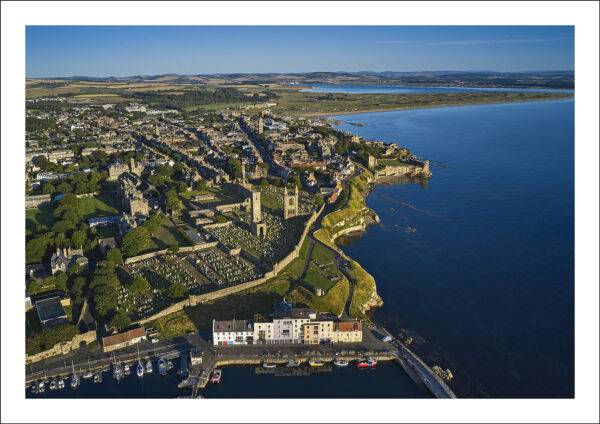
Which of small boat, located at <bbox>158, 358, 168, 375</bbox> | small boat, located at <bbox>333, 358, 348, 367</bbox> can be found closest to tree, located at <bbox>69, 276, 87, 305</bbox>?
small boat, located at <bbox>158, 358, 168, 375</bbox>

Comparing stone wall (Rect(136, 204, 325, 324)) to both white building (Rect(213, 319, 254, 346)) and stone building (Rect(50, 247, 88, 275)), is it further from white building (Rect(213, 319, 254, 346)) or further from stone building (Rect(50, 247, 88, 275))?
stone building (Rect(50, 247, 88, 275))

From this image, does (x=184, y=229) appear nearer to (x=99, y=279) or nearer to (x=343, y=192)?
(x=99, y=279)

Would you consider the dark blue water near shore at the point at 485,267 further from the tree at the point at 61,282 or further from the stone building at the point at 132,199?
the tree at the point at 61,282

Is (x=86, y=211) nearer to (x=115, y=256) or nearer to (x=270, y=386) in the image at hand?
(x=115, y=256)

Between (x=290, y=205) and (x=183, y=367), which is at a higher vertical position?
A: (x=290, y=205)

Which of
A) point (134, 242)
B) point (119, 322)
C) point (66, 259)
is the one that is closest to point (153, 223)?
point (134, 242)

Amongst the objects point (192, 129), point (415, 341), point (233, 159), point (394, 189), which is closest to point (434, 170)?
point (394, 189)
